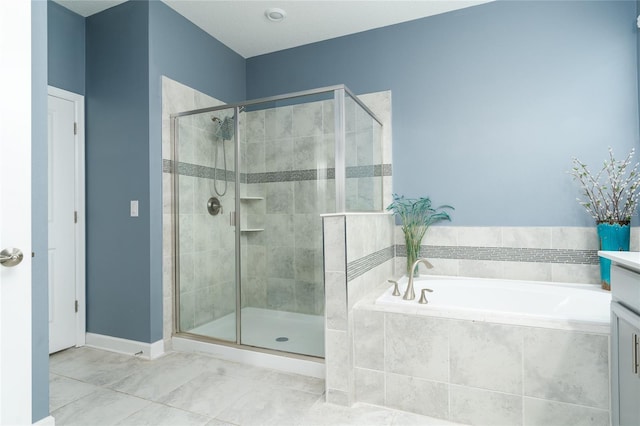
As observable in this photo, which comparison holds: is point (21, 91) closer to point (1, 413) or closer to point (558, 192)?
point (1, 413)

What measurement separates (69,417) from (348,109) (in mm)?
2301

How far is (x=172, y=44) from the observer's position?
2832 mm

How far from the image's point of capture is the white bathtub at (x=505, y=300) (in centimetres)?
171

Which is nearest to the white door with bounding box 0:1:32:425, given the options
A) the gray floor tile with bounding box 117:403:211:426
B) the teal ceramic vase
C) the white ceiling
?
the gray floor tile with bounding box 117:403:211:426

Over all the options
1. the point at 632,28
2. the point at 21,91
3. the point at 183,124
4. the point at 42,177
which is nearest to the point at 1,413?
the point at 42,177

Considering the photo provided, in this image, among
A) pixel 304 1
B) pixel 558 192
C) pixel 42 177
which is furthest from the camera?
pixel 304 1

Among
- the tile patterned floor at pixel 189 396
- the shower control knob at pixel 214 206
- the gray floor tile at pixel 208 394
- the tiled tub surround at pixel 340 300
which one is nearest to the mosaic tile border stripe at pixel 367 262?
the tiled tub surround at pixel 340 300

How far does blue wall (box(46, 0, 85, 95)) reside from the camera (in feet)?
8.59

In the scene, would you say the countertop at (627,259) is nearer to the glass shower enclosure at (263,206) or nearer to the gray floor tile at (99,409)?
the glass shower enclosure at (263,206)

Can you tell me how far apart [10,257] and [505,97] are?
3072 millimetres

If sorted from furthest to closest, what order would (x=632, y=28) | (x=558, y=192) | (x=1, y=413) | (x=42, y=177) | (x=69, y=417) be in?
(x=558, y=192) → (x=632, y=28) → (x=69, y=417) → (x=42, y=177) → (x=1, y=413)

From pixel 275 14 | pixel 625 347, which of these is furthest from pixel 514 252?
pixel 275 14

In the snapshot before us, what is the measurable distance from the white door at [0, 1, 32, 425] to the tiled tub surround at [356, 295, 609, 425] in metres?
1.42

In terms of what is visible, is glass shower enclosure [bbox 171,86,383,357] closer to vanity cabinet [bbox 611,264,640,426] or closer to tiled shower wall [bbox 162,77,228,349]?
tiled shower wall [bbox 162,77,228,349]
